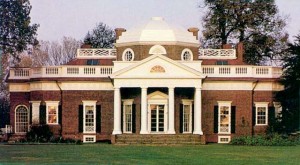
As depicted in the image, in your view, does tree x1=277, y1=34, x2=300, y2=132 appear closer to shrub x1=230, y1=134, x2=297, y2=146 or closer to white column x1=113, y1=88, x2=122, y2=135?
shrub x1=230, y1=134, x2=297, y2=146

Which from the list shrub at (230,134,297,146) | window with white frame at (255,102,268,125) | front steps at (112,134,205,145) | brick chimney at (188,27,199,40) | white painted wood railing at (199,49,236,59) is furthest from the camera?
white painted wood railing at (199,49,236,59)

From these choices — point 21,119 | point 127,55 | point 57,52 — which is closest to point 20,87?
Answer: point 21,119

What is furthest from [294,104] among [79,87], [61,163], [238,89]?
[61,163]

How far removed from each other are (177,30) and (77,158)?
2413 centimetres

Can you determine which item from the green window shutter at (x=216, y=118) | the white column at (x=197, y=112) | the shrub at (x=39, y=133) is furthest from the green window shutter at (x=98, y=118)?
the green window shutter at (x=216, y=118)

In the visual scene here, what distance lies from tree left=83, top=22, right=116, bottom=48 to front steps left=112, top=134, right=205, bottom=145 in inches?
1243

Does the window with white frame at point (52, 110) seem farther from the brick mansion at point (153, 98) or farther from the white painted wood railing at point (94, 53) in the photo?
the white painted wood railing at point (94, 53)

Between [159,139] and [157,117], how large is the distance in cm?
432

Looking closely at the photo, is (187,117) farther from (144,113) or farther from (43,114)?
(43,114)

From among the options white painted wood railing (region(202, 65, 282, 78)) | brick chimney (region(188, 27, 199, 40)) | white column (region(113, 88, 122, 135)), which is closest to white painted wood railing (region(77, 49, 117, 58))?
brick chimney (region(188, 27, 199, 40))

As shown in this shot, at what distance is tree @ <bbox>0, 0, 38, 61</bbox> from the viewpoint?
4876cm

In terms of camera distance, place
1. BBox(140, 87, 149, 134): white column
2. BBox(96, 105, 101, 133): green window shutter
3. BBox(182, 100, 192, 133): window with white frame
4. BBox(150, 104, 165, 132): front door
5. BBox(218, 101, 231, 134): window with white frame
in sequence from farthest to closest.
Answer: BBox(96, 105, 101, 133): green window shutter < BBox(218, 101, 231, 134): window with white frame < BBox(182, 100, 192, 133): window with white frame < BBox(150, 104, 165, 132): front door < BBox(140, 87, 149, 134): white column

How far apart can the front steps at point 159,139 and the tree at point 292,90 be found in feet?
18.3

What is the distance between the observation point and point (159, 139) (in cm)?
4856
